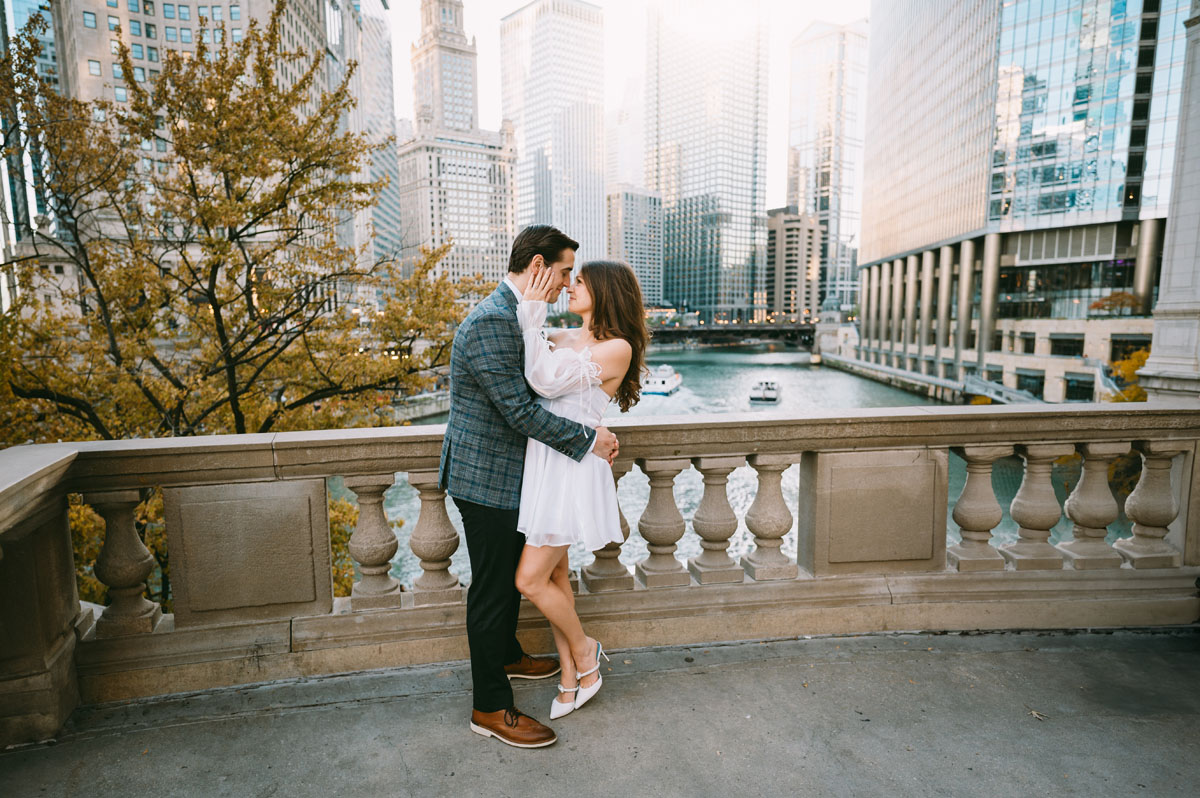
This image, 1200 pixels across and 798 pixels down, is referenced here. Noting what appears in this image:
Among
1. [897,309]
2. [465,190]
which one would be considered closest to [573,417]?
[465,190]

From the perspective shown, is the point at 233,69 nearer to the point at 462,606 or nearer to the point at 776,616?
the point at 462,606

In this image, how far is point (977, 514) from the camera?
368cm

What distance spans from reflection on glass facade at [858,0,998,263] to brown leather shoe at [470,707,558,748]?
→ 7004 centimetres

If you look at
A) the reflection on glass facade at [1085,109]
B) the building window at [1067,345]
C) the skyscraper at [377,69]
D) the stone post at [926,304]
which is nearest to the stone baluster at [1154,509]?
the building window at [1067,345]

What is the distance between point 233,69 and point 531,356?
10672mm

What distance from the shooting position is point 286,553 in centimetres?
315

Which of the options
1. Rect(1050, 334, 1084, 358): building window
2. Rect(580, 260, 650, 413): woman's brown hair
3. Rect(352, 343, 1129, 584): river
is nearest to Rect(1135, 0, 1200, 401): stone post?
Rect(352, 343, 1129, 584): river

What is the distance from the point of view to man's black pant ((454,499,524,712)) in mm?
2797

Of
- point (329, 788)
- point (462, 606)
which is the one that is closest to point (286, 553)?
point (462, 606)

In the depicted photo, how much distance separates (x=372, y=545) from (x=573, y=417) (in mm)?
1206

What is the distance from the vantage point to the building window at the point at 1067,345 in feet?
165

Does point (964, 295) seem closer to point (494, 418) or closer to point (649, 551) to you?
point (649, 551)

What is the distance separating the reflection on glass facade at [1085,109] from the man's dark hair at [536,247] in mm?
60580

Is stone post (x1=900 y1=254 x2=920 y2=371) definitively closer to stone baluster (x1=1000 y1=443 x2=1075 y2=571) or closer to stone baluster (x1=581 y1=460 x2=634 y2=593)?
stone baluster (x1=1000 y1=443 x2=1075 y2=571)
